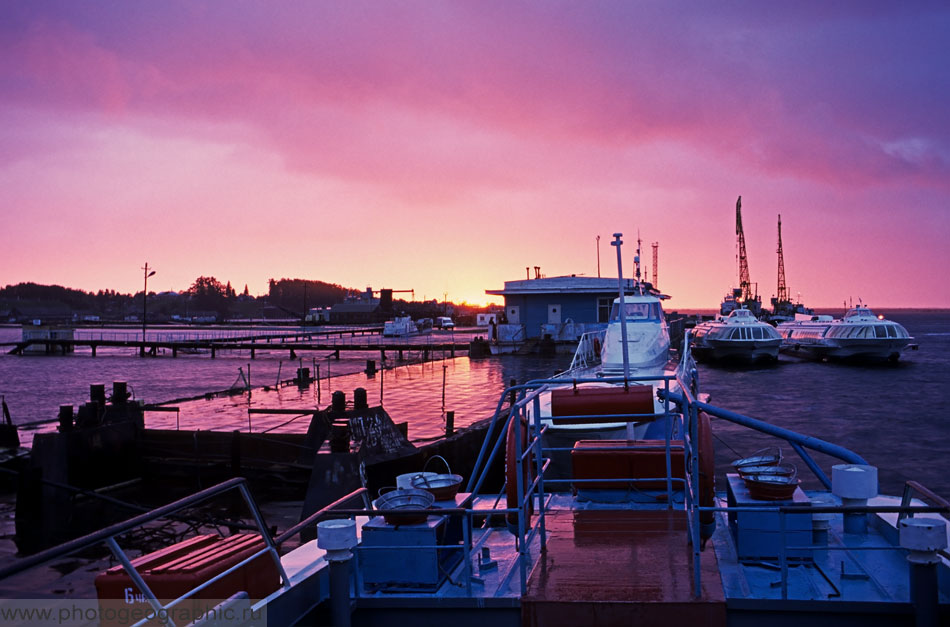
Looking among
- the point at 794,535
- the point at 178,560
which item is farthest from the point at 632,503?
the point at 178,560

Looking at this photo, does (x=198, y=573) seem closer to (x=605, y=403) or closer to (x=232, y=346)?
(x=605, y=403)

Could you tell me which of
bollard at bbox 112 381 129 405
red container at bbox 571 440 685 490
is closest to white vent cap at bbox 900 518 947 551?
red container at bbox 571 440 685 490

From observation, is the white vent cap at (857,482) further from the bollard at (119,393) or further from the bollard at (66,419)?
the bollard at (119,393)

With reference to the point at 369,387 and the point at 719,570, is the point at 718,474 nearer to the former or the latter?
the point at 719,570

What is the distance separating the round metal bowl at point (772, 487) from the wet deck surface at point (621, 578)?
38.6 inches

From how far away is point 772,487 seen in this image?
25.4ft

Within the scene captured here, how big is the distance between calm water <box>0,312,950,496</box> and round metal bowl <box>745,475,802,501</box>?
289 inches

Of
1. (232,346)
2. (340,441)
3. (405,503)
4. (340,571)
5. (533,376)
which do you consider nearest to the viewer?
(340,571)

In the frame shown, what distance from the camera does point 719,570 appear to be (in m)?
7.18

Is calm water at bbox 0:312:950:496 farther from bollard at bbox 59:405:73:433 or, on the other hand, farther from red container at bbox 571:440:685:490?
red container at bbox 571:440:685:490

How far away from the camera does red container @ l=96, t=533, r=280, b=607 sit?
18.2 ft

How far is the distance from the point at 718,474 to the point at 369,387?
1933cm

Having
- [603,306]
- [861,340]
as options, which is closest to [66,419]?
[603,306]

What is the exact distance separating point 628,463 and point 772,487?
2204 mm
